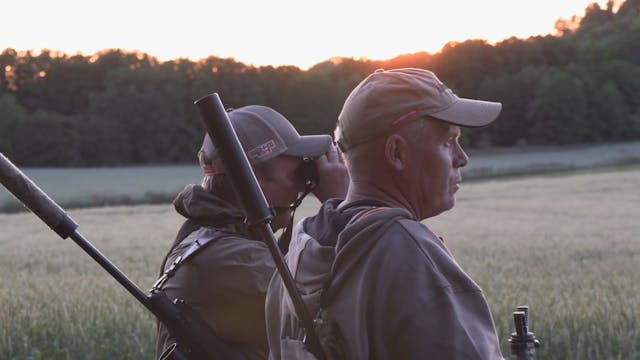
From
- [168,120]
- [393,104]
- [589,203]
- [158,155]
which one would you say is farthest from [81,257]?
[158,155]

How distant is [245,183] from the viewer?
1969 mm

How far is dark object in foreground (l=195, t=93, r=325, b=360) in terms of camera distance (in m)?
1.94

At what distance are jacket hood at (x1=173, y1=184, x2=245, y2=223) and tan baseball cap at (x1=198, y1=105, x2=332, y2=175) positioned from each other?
11 centimetres

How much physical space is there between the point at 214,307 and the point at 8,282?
844cm

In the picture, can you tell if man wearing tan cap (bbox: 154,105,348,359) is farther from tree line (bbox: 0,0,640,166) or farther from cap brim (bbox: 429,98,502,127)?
tree line (bbox: 0,0,640,166)

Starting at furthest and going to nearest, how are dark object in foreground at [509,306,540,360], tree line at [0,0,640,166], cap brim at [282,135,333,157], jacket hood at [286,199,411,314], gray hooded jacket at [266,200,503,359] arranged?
1. tree line at [0,0,640,166]
2. cap brim at [282,135,333,157]
3. dark object in foreground at [509,306,540,360]
4. jacket hood at [286,199,411,314]
5. gray hooded jacket at [266,200,503,359]

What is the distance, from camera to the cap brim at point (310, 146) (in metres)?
3.05

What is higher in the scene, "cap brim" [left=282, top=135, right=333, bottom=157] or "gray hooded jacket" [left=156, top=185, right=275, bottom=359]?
"cap brim" [left=282, top=135, right=333, bottom=157]

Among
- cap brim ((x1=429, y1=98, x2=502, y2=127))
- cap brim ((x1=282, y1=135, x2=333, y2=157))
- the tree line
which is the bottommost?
the tree line

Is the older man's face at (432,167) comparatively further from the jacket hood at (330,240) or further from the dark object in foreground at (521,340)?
the dark object in foreground at (521,340)

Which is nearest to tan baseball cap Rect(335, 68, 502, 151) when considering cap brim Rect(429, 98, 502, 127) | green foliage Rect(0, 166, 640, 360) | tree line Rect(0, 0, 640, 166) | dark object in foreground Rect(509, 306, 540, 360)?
cap brim Rect(429, 98, 502, 127)

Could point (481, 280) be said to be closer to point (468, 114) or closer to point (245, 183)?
point (468, 114)

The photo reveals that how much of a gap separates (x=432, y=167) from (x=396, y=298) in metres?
0.38

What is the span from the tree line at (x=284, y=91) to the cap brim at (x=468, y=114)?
46807mm
